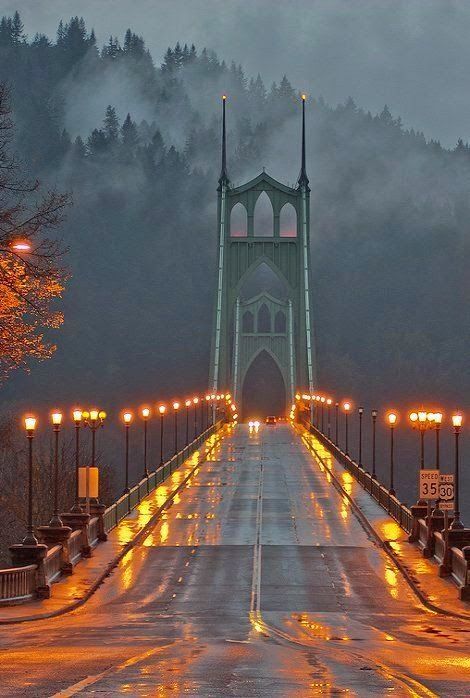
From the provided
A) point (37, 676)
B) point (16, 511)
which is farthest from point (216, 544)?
point (16, 511)

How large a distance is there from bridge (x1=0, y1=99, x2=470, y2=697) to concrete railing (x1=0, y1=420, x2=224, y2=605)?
0.06m

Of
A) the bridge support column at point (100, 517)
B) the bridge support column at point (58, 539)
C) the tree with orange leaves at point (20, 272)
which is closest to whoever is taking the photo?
the tree with orange leaves at point (20, 272)

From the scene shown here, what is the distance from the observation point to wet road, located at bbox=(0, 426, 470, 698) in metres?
20.1

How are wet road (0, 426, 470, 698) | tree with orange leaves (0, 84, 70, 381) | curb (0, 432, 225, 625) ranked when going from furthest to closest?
tree with orange leaves (0, 84, 70, 381) < curb (0, 432, 225, 625) < wet road (0, 426, 470, 698)

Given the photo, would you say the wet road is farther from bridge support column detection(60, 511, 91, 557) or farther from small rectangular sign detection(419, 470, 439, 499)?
small rectangular sign detection(419, 470, 439, 499)

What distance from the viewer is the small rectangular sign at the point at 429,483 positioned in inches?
1703

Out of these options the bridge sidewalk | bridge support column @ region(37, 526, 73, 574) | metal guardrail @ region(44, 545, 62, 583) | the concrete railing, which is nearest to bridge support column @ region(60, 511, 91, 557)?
the concrete railing

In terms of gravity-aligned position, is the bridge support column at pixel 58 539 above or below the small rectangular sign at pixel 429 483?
below

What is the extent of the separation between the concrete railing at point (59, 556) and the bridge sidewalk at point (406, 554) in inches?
381

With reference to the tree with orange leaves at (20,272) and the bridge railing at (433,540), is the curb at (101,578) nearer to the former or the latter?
the tree with orange leaves at (20,272)

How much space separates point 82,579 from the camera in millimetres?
39219

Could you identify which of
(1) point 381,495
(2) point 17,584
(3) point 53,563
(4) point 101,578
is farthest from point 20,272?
(1) point 381,495

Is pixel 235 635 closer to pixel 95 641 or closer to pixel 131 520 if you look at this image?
pixel 95 641

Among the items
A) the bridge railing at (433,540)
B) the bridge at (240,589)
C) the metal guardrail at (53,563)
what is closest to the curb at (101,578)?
the bridge at (240,589)
